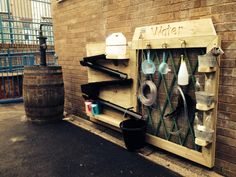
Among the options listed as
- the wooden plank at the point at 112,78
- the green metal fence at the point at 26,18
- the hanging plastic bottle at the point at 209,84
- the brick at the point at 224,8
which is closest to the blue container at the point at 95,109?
the wooden plank at the point at 112,78

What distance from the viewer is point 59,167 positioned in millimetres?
2619

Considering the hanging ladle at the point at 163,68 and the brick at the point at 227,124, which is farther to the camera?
the hanging ladle at the point at 163,68

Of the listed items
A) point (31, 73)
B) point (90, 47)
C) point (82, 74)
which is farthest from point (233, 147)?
point (31, 73)

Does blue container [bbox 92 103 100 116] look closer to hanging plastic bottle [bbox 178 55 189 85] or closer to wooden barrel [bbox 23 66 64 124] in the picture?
wooden barrel [bbox 23 66 64 124]

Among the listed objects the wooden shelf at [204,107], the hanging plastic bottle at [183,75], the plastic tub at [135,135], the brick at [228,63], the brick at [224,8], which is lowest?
the plastic tub at [135,135]

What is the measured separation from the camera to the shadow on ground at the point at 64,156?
8.18ft

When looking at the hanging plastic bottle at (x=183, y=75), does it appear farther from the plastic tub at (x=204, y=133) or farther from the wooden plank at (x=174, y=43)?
the plastic tub at (x=204, y=133)

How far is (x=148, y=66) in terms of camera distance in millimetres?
2754

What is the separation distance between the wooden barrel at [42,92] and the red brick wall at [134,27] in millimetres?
466

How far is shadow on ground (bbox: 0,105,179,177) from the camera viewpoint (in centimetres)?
249

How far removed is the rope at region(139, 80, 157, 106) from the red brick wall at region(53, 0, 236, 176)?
77cm

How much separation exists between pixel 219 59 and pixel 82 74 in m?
2.71

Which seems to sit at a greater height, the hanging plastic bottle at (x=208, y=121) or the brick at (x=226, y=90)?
the brick at (x=226, y=90)

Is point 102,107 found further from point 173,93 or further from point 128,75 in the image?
point 173,93
